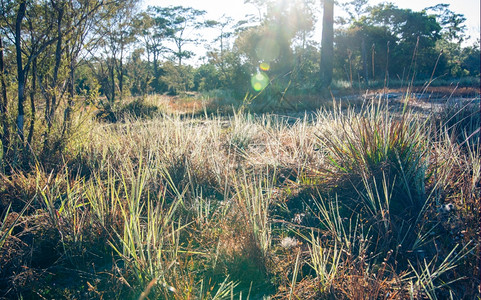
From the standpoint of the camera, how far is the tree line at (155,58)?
3.06 m

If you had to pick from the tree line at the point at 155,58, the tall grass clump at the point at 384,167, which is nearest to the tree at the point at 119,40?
the tree line at the point at 155,58

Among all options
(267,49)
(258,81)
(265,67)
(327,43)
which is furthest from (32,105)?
(267,49)

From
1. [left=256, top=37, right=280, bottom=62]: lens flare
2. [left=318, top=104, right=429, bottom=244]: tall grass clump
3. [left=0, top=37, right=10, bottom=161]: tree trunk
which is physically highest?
[left=256, top=37, right=280, bottom=62]: lens flare

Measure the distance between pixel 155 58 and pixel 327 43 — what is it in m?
23.0

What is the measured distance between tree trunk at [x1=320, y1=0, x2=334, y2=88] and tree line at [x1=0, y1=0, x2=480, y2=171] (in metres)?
0.04

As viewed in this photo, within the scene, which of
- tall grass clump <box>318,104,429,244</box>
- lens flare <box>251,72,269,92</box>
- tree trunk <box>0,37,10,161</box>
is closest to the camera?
tall grass clump <box>318,104,429,244</box>

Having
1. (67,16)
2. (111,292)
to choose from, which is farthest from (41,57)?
(111,292)

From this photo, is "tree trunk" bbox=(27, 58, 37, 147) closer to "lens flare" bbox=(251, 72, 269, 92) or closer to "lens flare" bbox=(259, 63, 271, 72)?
"lens flare" bbox=(251, 72, 269, 92)

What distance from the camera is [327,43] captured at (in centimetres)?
1288

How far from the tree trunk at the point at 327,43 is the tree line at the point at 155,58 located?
1.5 inches

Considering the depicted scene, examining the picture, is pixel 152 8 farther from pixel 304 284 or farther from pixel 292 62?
pixel 304 284

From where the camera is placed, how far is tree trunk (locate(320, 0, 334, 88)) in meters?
12.4

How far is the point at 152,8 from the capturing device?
34.2m

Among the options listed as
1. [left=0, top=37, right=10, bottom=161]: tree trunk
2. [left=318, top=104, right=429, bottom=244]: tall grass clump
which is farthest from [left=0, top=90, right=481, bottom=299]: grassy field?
[left=0, top=37, right=10, bottom=161]: tree trunk
